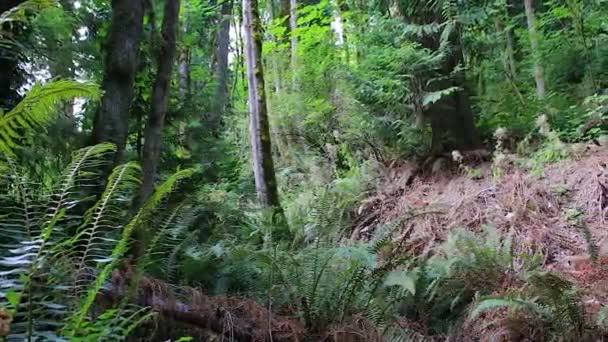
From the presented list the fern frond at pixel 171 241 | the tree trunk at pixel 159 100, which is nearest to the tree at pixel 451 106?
the tree trunk at pixel 159 100

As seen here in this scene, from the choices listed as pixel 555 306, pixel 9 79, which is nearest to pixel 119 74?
pixel 9 79

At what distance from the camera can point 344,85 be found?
750cm

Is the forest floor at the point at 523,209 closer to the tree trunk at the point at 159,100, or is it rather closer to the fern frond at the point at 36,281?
the tree trunk at the point at 159,100

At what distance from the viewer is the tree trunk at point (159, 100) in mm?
4406

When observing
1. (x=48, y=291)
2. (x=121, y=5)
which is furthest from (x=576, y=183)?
(x=48, y=291)

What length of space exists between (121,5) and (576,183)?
4.41 m

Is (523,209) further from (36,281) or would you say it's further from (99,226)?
(36,281)

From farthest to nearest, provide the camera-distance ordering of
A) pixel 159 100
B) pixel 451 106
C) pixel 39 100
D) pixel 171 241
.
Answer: pixel 451 106 → pixel 159 100 → pixel 171 241 → pixel 39 100

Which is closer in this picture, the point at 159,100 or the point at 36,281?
the point at 36,281

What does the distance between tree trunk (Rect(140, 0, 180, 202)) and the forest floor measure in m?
1.93

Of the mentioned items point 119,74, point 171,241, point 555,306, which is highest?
point 119,74

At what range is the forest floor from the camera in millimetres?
4410

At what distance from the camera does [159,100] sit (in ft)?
14.9

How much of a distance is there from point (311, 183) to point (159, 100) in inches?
156
